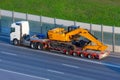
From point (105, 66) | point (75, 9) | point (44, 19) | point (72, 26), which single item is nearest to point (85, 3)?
point (75, 9)

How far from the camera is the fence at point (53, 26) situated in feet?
195

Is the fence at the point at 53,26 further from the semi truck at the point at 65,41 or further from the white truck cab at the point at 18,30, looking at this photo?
the white truck cab at the point at 18,30

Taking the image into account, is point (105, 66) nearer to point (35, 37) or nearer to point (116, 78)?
point (116, 78)

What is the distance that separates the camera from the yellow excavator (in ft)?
189

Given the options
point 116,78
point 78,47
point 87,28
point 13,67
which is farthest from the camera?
point 87,28

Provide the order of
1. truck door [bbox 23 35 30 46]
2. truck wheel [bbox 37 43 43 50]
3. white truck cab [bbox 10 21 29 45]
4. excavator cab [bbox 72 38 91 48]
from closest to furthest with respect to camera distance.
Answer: excavator cab [bbox 72 38 91 48], truck wheel [bbox 37 43 43 50], truck door [bbox 23 35 30 46], white truck cab [bbox 10 21 29 45]

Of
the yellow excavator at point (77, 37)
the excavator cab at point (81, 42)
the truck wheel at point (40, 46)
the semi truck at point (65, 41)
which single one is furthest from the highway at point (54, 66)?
the excavator cab at point (81, 42)

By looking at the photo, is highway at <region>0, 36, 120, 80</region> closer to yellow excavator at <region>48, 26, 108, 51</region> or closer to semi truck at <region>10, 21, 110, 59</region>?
semi truck at <region>10, 21, 110, 59</region>

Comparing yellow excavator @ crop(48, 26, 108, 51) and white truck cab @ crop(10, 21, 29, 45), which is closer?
yellow excavator @ crop(48, 26, 108, 51)

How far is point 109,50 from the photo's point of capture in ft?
196

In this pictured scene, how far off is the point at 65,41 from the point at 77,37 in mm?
1321

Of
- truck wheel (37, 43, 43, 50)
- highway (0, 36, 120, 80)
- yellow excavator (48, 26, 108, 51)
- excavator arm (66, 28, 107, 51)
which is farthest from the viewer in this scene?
truck wheel (37, 43, 43, 50)

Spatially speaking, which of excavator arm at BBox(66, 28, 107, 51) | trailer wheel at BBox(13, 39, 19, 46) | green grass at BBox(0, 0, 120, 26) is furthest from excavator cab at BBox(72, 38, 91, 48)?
green grass at BBox(0, 0, 120, 26)

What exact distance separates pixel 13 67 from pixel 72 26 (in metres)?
9.27
